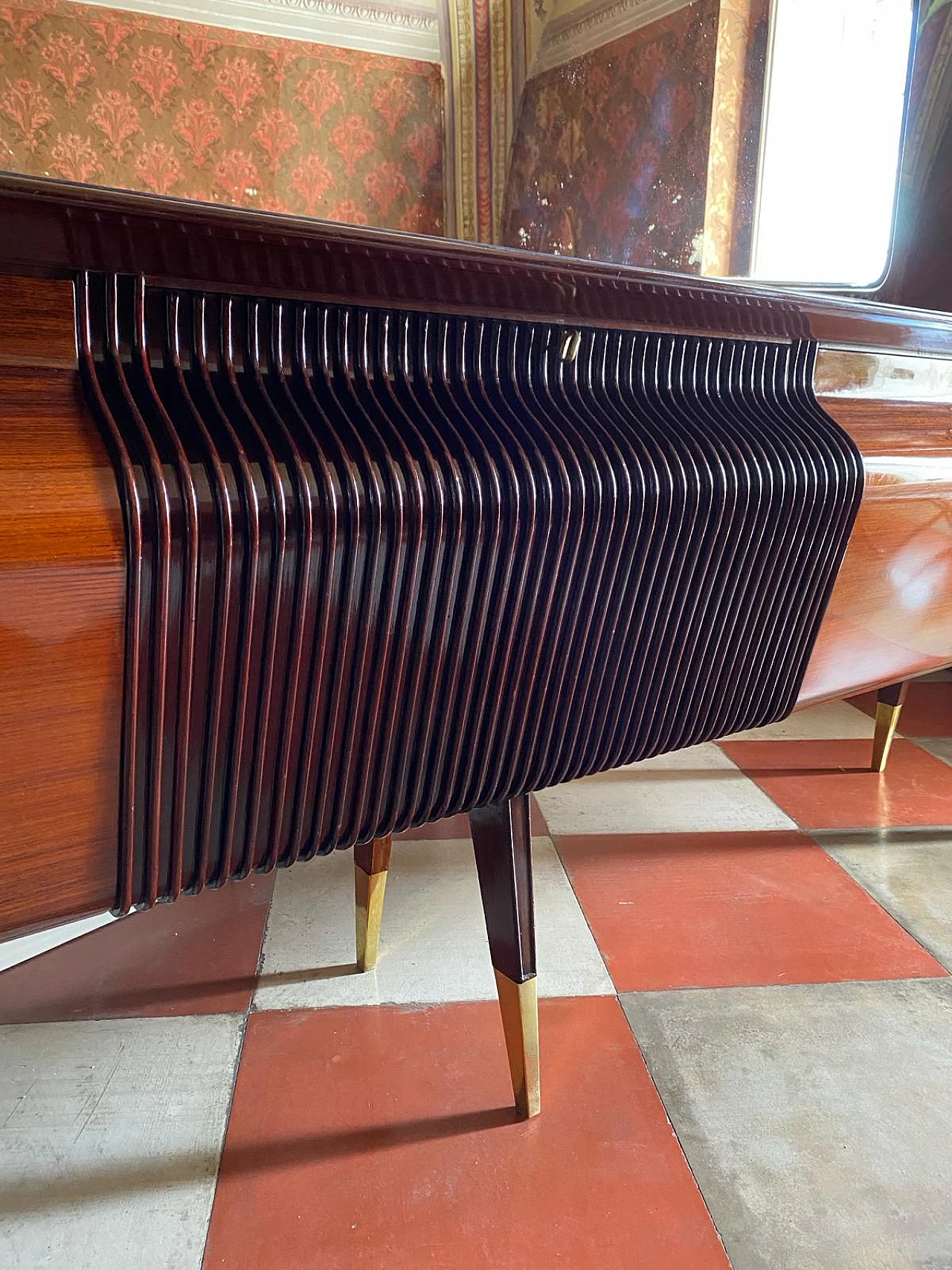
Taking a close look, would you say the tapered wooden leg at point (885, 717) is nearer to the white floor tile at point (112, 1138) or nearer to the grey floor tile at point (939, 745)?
the grey floor tile at point (939, 745)

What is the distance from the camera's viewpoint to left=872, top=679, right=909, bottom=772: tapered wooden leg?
1.93m

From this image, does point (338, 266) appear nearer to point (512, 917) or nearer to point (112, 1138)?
point (512, 917)

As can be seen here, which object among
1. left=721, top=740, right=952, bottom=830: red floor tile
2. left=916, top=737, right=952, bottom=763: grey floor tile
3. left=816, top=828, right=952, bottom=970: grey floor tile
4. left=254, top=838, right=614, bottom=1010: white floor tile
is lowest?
left=916, top=737, right=952, bottom=763: grey floor tile

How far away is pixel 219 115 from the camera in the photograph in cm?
273

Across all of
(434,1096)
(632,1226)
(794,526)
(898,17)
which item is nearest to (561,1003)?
(434,1096)

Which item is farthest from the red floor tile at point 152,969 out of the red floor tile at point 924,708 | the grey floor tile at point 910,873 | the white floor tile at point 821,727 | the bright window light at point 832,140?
the bright window light at point 832,140

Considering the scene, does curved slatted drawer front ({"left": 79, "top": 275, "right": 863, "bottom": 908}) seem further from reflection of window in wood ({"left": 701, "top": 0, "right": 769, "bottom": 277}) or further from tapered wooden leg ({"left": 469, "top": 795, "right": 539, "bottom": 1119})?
reflection of window in wood ({"left": 701, "top": 0, "right": 769, "bottom": 277})

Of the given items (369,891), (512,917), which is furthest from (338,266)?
(369,891)

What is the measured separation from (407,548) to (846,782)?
167cm

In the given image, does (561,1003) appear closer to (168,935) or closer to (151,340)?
(168,935)

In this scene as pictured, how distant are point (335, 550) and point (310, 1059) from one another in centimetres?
77

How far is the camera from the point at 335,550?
2.04 feet

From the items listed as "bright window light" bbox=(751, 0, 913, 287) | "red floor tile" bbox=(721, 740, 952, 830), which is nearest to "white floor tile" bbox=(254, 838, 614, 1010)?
"red floor tile" bbox=(721, 740, 952, 830)

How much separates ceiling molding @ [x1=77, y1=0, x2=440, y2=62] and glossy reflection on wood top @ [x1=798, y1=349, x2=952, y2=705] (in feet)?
7.81
